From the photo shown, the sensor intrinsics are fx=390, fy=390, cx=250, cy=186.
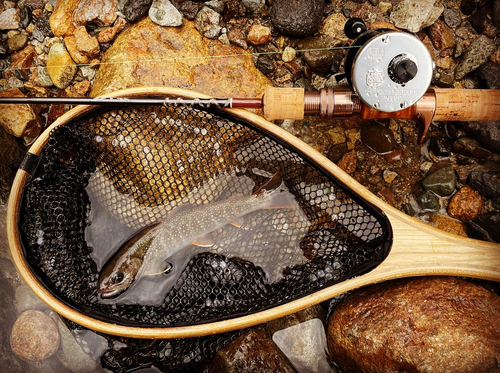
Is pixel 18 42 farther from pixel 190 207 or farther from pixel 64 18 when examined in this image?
pixel 190 207

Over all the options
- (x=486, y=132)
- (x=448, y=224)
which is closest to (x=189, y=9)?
(x=486, y=132)

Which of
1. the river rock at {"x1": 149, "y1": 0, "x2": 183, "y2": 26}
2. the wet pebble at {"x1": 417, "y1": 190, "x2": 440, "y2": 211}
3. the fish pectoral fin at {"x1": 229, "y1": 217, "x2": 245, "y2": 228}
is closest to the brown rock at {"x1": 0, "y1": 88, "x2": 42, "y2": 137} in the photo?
the river rock at {"x1": 149, "y1": 0, "x2": 183, "y2": 26}

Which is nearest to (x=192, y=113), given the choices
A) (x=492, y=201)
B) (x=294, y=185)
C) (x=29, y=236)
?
(x=294, y=185)

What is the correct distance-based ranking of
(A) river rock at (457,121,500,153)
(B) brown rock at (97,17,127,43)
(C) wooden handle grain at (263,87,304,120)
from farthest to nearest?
(B) brown rock at (97,17,127,43) → (A) river rock at (457,121,500,153) → (C) wooden handle grain at (263,87,304,120)

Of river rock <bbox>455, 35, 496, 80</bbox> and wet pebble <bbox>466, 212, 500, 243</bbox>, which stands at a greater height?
river rock <bbox>455, 35, 496, 80</bbox>

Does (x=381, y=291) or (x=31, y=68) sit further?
(x=31, y=68)

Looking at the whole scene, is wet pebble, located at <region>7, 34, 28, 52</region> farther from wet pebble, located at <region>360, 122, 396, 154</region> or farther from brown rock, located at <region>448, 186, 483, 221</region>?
brown rock, located at <region>448, 186, 483, 221</region>

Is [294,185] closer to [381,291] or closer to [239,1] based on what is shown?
[381,291]
